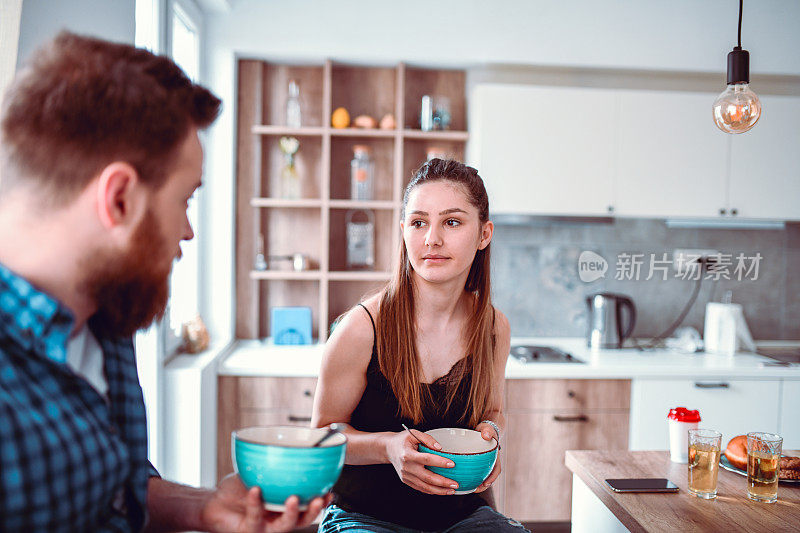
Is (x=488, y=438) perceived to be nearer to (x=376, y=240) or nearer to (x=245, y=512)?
(x=245, y=512)

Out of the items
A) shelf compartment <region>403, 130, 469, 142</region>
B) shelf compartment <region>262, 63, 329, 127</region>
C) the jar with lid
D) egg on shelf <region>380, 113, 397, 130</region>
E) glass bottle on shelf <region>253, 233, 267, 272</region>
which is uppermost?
shelf compartment <region>262, 63, 329, 127</region>

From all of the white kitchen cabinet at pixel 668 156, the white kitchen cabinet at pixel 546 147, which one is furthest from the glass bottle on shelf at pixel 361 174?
the white kitchen cabinet at pixel 668 156

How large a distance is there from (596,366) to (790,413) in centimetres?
96

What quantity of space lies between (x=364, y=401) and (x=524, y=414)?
1365 millimetres

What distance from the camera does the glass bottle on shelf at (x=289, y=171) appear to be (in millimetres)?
3121

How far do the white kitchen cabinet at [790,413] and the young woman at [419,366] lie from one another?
1.87 m

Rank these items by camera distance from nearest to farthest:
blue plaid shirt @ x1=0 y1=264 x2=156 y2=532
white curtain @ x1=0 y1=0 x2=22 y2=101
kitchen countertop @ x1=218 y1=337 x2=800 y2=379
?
blue plaid shirt @ x1=0 y1=264 x2=156 y2=532
white curtain @ x1=0 y1=0 x2=22 y2=101
kitchen countertop @ x1=218 y1=337 x2=800 y2=379

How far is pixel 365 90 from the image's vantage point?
10.7 ft

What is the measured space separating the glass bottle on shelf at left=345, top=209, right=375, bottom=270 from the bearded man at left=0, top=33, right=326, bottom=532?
2450 millimetres

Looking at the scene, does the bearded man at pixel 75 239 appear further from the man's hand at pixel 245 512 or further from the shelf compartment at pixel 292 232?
the shelf compartment at pixel 292 232

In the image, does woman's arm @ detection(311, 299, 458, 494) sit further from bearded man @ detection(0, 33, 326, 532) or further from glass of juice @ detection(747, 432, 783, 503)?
glass of juice @ detection(747, 432, 783, 503)

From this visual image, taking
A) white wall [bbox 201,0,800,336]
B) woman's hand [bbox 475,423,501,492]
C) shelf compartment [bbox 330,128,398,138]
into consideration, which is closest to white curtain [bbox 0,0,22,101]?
woman's hand [bbox 475,423,501,492]

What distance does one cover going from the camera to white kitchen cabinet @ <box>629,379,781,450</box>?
2.76 m

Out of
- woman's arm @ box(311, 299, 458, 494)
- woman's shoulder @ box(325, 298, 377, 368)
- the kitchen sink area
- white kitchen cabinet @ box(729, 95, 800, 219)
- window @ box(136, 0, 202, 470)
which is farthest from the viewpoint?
white kitchen cabinet @ box(729, 95, 800, 219)
